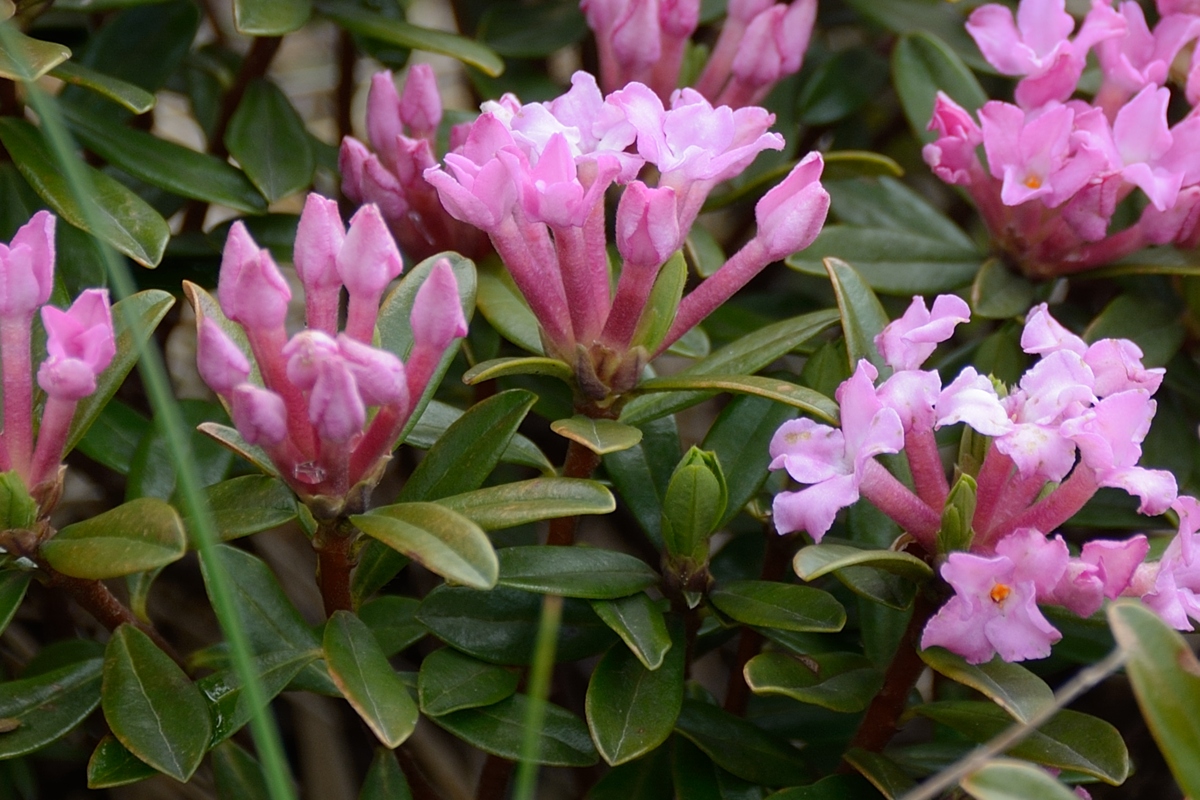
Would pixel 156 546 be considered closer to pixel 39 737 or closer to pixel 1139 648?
pixel 39 737

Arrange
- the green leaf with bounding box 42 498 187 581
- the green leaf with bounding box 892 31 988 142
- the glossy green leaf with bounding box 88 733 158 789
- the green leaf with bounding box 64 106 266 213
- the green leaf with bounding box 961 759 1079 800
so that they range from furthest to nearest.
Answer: the green leaf with bounding box 892 31 988 142
the green leaf with bounding box 64 106 266 213
the glossy green leaf with bounding box 88 733 158 789
the green leaf with bounding box 42 498 187 581
the green leaf with bounding box 961 759 1079 800

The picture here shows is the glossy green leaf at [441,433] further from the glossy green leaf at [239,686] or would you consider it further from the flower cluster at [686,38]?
the flower cluster at [686,38]

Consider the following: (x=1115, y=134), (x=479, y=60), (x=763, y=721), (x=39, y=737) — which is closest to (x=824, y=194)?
(x=1115, y=134)

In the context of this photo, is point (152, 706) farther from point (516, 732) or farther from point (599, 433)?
point (599, 433)

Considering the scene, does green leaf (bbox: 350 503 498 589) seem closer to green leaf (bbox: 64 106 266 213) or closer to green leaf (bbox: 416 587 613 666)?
green leaf (bbox: 416 587 613 666)

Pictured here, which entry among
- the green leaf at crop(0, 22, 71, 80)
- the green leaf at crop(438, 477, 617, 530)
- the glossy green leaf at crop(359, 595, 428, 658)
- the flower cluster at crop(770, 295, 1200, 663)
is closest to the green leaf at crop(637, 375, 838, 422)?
the flower cluster at crop(770, 295, 1200, 663)

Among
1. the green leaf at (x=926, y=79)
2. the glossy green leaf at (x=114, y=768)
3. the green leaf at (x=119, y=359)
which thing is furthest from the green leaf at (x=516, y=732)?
the green leaf at (x=926, y=79)

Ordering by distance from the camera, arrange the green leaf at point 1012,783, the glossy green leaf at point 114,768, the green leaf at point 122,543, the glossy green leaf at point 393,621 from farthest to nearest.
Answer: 1. the glossy green leaf at point 393,621
2. the glossy green leaf at point 114,768
3. the green leaf at point 122,543
4. the green leaf at point 1012,783
